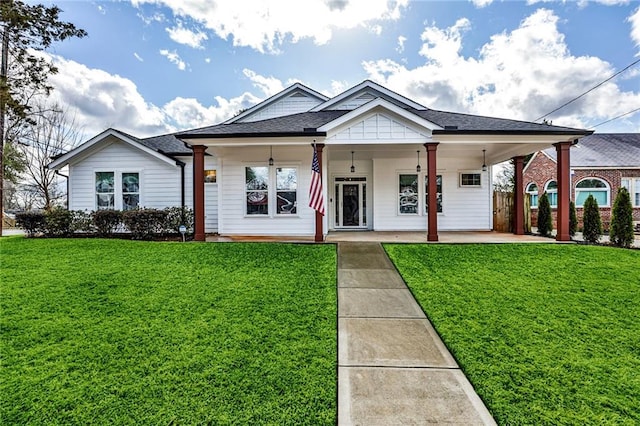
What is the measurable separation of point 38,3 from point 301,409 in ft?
51.4

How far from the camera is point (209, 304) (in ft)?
16.0

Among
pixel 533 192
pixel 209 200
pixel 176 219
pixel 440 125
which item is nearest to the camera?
pixel 440 125

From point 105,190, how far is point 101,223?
109 inches

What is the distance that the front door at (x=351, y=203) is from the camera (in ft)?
43.2

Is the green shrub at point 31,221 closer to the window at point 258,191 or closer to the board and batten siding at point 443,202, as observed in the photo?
the window at point 258,191

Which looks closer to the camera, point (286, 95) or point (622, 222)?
point (622, 222)

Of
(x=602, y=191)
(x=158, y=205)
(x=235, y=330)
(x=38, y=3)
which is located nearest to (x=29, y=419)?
(x=235, y=330)

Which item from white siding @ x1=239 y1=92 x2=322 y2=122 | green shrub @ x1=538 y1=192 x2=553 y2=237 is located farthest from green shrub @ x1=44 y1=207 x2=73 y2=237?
green shrub @ x1=538 y1=192 x2=553 y2=237

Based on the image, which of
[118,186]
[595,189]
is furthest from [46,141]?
[595,189]

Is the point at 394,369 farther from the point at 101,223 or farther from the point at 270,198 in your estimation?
the point at 101,223

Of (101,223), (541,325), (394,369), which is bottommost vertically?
(394,369)

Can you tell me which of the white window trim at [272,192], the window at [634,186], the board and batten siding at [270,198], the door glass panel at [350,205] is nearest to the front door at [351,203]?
the door glass panel at [350,205]

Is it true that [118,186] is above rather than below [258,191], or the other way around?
above

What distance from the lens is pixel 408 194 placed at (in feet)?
42.1
